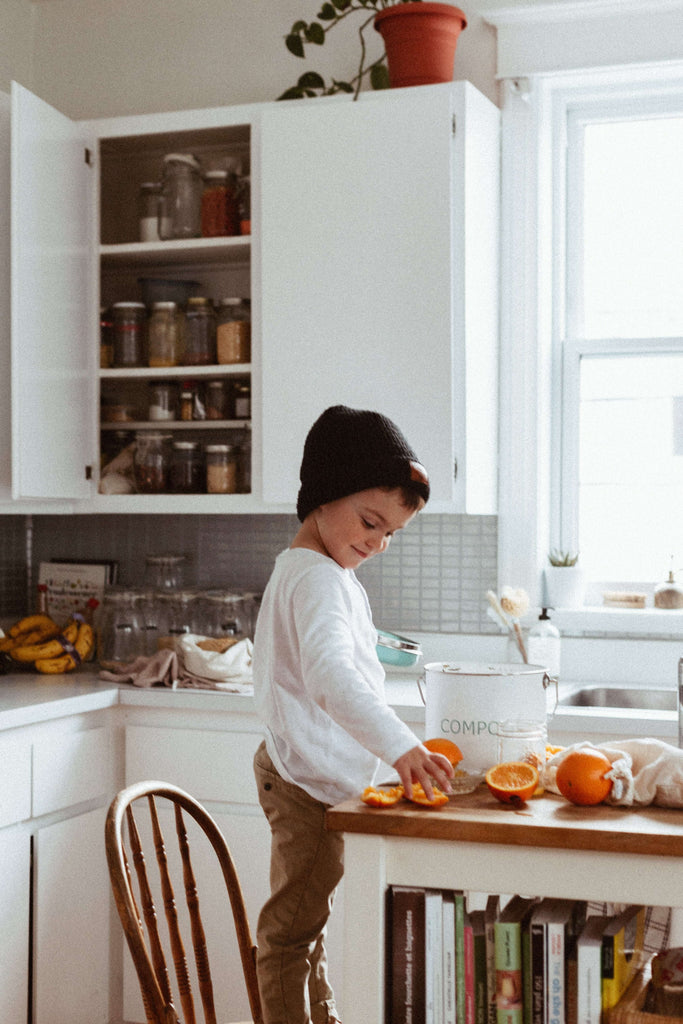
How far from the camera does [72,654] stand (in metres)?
2.97

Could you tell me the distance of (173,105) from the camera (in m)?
3.32

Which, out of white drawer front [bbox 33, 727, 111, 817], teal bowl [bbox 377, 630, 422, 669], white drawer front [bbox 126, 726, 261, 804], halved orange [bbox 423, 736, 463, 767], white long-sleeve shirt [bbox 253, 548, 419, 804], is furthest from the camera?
teal bowl [bbox 377, 630, 422, 669]

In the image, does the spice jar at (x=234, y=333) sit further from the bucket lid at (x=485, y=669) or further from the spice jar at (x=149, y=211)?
the bucket lid at (x=485, y=669)

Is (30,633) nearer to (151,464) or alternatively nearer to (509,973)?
(151,464)

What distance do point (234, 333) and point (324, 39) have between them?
818 millimetres

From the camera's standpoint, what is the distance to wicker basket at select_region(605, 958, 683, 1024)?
3.87 ft

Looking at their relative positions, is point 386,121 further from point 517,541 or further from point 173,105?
point 517,541

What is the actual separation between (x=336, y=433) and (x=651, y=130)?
6.08ft

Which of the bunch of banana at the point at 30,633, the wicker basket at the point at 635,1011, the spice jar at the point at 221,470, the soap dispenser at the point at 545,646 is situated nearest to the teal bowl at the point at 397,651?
the soap dispenser at the point at 545,646

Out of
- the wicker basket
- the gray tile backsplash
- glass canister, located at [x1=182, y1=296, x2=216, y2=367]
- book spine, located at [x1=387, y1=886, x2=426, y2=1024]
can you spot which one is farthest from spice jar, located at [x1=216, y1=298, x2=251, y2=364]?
the wicker basket

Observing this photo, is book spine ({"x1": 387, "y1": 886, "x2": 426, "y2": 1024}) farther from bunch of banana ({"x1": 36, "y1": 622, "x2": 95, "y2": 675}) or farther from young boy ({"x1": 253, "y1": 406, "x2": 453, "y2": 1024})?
bunch of banana ({"x1": 36, "y1": 622, "x2": 95, "y2": 675})

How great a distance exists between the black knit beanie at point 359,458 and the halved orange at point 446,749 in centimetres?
40

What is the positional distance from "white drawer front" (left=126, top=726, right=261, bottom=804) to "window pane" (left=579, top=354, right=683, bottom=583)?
1131 millimetres

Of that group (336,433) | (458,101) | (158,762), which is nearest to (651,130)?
(458,101)
